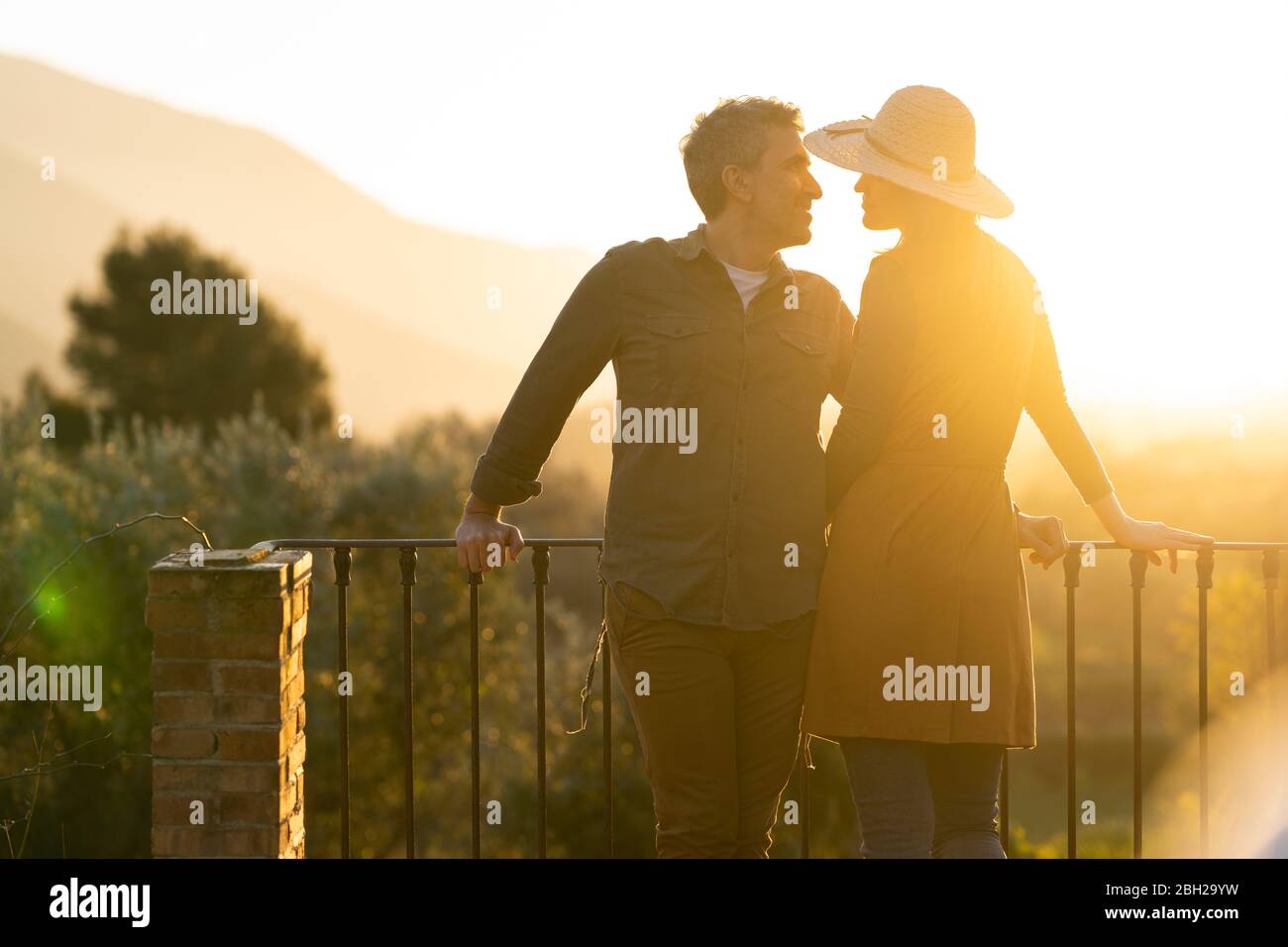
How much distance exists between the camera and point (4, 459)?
20.0 m

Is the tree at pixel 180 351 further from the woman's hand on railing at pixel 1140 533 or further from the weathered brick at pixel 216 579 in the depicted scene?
the woman's hand on railing at pixel 1140 533

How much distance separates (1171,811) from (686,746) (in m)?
30.3

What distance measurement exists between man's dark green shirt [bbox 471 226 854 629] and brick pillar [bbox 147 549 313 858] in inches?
35.6

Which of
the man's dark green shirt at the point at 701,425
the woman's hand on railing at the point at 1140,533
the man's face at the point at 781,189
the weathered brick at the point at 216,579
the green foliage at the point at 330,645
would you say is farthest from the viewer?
the green foliage at the point at 330,645

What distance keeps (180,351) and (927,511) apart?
2993cm

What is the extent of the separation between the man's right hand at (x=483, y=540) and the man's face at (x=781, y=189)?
2.72ft

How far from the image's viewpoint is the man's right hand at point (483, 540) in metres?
2.61

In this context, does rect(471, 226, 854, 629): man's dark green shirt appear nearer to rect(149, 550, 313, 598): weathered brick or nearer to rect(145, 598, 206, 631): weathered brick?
rect(149, 550, 313, 598): weathered brick

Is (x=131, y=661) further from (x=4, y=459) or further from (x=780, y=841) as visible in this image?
(x=780, y=841)

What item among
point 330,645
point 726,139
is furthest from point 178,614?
point 330,645

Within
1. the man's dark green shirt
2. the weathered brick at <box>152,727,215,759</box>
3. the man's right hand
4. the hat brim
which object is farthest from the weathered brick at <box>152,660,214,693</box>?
the hat brim

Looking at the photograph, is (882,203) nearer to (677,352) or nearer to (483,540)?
(677,352)

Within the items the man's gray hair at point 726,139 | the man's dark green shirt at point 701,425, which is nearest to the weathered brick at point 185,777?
the man's dark green shirt at point 701,425

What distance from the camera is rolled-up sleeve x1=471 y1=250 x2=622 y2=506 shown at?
2541 mm
